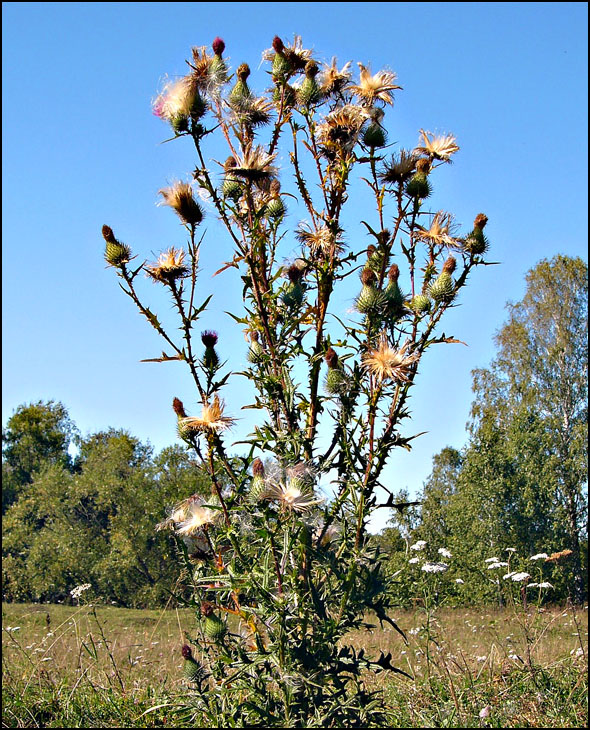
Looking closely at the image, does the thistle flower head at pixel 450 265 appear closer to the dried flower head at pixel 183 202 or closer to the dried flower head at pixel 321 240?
the dried flower head at pixel 321 240

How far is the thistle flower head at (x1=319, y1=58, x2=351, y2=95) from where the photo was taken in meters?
2.91

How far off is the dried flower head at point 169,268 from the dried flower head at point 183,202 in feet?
0.46

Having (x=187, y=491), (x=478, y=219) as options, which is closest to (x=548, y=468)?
(x=187, y=491)

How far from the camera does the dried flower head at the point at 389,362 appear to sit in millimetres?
2592

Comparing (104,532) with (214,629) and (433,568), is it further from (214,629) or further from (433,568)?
(214,629)

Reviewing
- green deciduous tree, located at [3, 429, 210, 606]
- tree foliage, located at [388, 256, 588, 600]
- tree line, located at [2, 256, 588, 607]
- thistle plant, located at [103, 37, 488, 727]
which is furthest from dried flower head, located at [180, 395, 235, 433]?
green deciduous tree, located at [3, 429, 210, 606]

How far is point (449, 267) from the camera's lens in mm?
2826

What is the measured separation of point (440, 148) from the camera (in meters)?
2.92

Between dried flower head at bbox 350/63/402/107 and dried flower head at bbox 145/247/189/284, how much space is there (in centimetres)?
101

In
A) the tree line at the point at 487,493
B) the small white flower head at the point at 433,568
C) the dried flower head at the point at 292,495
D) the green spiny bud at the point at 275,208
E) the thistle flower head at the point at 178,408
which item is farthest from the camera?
the tree line at the point at 487,493

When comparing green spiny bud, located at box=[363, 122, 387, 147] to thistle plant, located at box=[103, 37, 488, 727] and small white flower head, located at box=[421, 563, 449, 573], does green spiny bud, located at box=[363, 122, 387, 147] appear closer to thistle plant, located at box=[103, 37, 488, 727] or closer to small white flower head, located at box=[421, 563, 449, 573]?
thistle plant, located at box=[103, 37, 488, 727]

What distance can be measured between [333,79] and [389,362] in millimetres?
1248

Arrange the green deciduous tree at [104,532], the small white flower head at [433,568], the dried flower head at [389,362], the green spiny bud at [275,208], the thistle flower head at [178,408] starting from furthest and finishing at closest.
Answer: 1. the green deciduous tree at [104,532]
2. the small white flower head at [433,568]
3. the green spiny bud at [275,208]
4. the thistle flower head at [178,408]
5. the dried flower head at [389,362]

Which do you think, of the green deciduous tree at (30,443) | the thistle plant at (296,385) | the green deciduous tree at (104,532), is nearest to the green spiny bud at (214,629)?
the thistle plant at (296,385)
